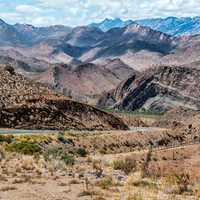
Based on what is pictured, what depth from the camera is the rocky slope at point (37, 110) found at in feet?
249

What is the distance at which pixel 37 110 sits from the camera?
78438 millimetres

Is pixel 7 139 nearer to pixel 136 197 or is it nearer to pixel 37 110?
pixel 37 110

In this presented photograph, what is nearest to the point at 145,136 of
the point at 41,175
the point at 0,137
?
the point at 0,137

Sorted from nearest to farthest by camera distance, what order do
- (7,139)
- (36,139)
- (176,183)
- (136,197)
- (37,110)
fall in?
(136,197), (176,183), (7,139), (36,139), (37,110)

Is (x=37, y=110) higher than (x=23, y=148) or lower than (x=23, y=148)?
higher

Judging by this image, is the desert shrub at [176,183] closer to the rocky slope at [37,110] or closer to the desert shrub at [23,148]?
the desert shrub at [23,148]

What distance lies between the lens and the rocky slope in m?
75.9

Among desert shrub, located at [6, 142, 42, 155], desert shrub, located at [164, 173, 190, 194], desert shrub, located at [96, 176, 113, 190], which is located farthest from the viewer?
desert shrub, located at [6, 142, 42, 155]

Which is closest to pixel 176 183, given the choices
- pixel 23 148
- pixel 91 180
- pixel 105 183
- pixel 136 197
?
pixel 105 183

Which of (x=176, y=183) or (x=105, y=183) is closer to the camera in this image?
(x=105, y=183)

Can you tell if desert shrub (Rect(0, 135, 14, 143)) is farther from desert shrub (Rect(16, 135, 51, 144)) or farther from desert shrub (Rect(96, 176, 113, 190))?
desert shrub (Rect(96, 176, 113, 190))

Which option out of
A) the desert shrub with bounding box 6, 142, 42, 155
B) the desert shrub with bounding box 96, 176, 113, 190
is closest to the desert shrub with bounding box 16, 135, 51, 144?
the desert shrub with bounding box 6, 142, 42, 155


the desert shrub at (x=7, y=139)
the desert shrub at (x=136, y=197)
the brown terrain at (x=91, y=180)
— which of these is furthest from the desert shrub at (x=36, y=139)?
the desert shrub at (x=136, y=197)

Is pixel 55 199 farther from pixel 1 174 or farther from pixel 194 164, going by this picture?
pixel 194 164
